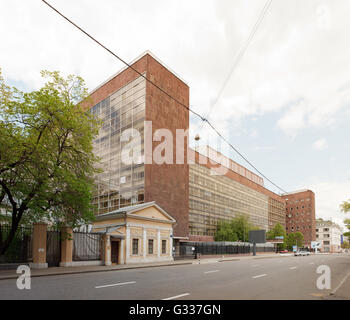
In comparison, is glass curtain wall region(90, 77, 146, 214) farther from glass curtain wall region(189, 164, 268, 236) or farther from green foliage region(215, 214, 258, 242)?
green foliage region(215, 214, 258, 242)

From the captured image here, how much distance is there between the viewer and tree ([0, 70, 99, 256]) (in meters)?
19.5

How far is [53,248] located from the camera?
936 inches

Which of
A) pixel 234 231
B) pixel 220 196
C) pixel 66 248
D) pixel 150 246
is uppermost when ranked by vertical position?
pixel 220 196

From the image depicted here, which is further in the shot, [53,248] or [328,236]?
[328,236]

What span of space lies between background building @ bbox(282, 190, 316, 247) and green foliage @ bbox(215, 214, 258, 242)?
67377 millimetres

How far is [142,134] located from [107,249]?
31.1 metres

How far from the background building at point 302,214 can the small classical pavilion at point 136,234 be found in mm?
113155

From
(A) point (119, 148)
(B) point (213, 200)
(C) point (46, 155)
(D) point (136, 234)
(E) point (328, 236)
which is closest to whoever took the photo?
(C) point (46, 155)

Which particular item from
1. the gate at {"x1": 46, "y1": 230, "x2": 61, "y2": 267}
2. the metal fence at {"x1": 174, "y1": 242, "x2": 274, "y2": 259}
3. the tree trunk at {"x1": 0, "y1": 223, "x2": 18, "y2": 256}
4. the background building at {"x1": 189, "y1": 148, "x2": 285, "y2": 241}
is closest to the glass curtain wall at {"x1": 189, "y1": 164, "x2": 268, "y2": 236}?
the background building at {"x1": 189, "y1": 148, "x2": 285, "y2": 241}

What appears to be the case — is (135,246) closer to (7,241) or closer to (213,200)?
(7,241)

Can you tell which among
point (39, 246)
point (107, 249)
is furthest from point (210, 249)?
point (39, 246)

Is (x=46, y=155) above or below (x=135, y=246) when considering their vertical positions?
above

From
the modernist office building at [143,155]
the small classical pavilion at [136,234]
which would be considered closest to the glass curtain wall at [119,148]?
the modernist office building at [143,155]

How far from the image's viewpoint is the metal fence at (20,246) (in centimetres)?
2188
